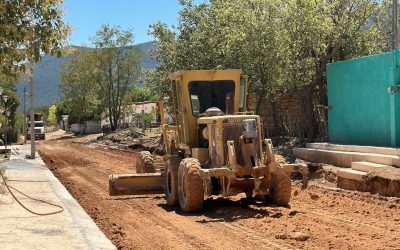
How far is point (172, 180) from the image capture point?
1148cm

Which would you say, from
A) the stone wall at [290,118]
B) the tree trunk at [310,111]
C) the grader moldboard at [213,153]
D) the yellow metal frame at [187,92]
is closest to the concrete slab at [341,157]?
the tree trunk at [310,111]

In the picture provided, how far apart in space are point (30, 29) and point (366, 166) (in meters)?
9.13

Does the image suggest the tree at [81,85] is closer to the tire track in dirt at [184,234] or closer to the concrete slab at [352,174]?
the concrete slab at [352,174]

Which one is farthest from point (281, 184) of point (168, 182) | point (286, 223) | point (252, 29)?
point (252, 29)

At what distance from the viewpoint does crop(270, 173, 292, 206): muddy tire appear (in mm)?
10703

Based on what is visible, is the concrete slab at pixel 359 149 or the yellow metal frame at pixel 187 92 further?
the concrete slab at pixel 359 149

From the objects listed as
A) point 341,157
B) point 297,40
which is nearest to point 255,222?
point 341,157

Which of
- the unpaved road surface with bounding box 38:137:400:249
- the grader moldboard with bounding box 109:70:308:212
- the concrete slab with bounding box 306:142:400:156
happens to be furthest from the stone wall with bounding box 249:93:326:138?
the grader moldboard with bounding box 109:70:308:212

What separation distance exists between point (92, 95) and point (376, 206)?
178 ft

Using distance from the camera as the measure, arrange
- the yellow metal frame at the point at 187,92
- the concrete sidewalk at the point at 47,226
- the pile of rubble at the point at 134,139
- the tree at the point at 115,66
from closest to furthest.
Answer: the concrete sidewalk at the point at 47,226 < the yellow metal frame at the point at 187,92 < the pile of rubble at the point at 134,139 < the tree at the point at 115,66

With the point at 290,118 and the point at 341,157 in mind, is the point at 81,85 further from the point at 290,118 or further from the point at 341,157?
the point at 341,157

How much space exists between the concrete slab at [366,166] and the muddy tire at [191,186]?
17.1ft

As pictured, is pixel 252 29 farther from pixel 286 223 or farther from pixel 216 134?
pixel 286 223

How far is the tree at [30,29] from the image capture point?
843cm
